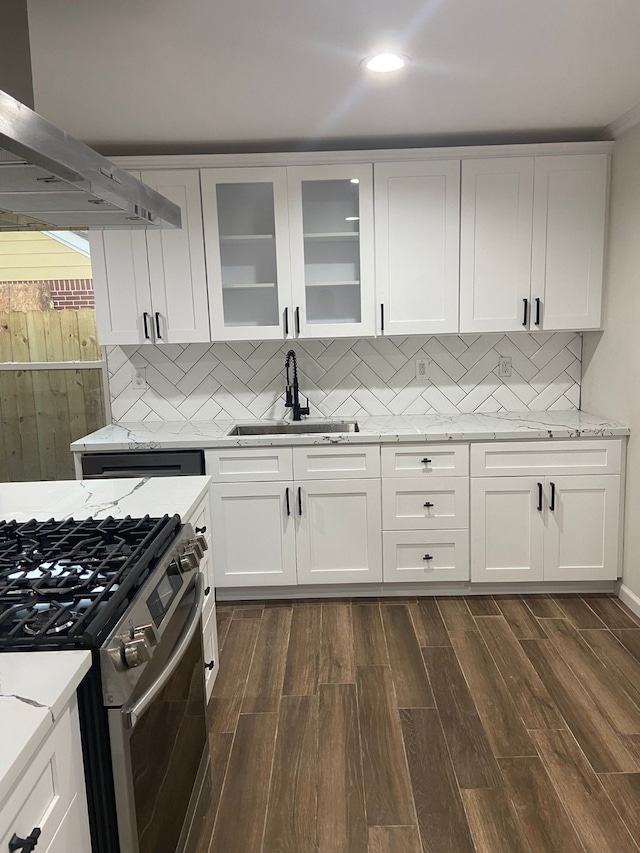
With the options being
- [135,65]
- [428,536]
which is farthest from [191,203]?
[428,536]

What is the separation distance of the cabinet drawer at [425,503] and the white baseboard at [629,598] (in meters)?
0.87

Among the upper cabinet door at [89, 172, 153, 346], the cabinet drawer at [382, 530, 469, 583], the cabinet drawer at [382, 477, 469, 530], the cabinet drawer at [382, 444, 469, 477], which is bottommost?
the cabinet drawer at [382, 530, 469, 583]

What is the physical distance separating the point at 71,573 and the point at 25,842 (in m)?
0.64

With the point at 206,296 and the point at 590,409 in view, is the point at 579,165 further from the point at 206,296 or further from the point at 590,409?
the point at 206,296

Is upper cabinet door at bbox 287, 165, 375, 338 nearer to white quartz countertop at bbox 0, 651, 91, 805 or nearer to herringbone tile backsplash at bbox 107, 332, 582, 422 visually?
herringbone tile backsplash at bbox 107, 332, 582, 422

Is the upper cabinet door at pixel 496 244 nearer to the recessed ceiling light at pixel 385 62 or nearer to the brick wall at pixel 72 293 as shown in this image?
the recessed ceiling light at pixel 385 62

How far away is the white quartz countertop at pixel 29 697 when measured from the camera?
89cm

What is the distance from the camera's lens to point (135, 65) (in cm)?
229

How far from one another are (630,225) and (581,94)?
27.4 inches

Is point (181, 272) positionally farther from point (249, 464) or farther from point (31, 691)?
point (31, 691)

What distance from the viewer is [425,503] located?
329cm

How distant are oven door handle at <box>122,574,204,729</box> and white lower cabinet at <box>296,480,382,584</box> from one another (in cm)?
147

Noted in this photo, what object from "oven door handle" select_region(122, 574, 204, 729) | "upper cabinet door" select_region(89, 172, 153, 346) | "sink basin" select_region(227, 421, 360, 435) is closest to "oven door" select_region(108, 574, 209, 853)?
"oven door handle" select_region(122, 574, 204, 729)

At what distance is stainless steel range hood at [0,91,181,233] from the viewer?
1.12 metres
